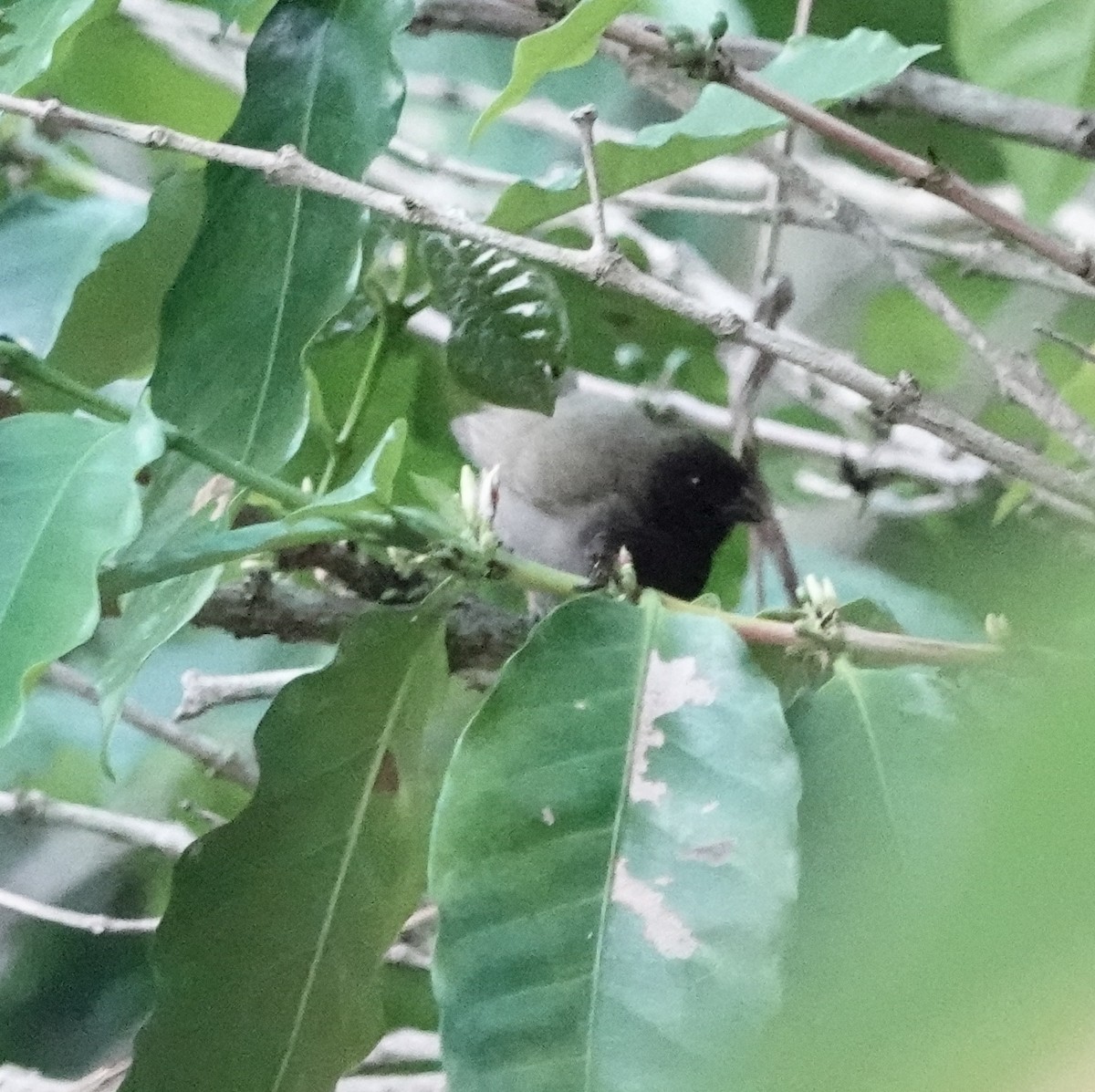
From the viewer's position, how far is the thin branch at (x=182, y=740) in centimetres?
91

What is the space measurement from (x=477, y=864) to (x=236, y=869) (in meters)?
0.14

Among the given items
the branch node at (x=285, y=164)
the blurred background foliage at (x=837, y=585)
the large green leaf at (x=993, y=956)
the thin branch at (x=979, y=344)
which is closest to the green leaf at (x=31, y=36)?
the blurred background foliage at (x=837, y=585)

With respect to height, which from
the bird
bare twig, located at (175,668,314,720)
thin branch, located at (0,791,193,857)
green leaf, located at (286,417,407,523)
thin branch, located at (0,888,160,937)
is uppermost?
green leaf, located at (286,417,407,523)

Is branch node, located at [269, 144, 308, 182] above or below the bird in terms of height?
above

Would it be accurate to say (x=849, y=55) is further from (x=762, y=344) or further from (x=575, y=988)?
(x=575, y=988)

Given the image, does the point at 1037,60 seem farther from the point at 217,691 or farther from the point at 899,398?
the point at 217,691

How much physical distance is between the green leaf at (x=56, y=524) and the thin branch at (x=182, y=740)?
1.53 ft

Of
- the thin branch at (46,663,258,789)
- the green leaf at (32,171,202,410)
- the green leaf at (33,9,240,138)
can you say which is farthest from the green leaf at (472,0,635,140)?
the thin branch at (46,663,258,789)

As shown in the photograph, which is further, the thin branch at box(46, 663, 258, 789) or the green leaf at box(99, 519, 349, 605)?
the thin branch at box(46, 663, 258, 789)

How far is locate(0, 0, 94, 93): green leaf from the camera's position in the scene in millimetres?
544

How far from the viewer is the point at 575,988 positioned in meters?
0.45

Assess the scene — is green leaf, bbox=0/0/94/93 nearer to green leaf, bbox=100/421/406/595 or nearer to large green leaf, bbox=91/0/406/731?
large green leaf, bbox=91/0/406/731

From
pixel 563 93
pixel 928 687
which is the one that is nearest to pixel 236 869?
pixel 928 687

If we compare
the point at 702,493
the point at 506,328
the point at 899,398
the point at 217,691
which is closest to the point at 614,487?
the point at 702,493
